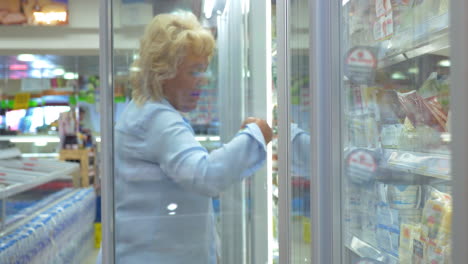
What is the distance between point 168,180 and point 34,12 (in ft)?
15.6

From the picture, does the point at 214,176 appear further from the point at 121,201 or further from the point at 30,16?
the point at 30,16

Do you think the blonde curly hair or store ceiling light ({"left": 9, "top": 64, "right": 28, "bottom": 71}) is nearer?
the blonde curly hair

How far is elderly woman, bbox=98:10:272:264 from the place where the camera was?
1.54m

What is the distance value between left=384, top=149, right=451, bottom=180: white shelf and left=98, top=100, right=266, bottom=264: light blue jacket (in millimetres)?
420

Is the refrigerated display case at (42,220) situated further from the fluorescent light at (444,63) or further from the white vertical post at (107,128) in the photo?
the fluorescent light at (444,63)

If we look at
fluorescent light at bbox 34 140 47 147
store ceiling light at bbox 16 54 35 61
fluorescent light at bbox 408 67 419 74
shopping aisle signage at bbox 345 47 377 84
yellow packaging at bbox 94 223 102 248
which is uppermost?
store ceiling light at bbox 16 54 35 61

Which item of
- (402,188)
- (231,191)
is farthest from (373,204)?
(231,191)

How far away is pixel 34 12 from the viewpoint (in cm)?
552

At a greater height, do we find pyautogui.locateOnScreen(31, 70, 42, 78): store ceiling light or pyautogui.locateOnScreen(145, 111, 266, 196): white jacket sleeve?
pyautogui.locateOnScreen(31, 70, 42, 78): store ceiling light

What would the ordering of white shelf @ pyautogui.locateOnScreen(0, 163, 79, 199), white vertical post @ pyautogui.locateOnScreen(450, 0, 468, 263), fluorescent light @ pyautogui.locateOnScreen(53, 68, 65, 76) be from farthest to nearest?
fluorescent light @ pyautogui.locateOnScreen(53, 68, 65, 76)
white shelf @ pyautogui.locateOnScreen(0, 163, 79, 199)
white vertical post @ pyautogui.locateOnScreen(450, 0, 468, 263)

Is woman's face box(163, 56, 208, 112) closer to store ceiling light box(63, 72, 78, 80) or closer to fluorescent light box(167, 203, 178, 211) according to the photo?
fluorescent light box(167, 203, 178, 211)

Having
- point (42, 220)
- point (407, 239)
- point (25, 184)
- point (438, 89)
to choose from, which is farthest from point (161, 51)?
point (42, 220)

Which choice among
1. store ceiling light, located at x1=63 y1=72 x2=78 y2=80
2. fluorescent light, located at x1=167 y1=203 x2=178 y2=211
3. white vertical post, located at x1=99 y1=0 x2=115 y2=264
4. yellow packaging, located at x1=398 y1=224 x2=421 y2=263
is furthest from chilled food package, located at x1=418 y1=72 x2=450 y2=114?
store ceiling light, located at x1=63 y1=72 x2=78 y2=80

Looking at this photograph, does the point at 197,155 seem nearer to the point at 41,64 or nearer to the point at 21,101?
the point at 41,64
